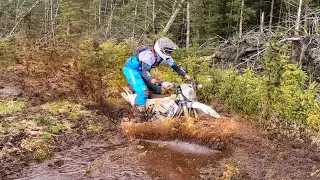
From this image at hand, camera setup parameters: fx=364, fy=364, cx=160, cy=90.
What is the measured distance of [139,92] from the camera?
777 cm

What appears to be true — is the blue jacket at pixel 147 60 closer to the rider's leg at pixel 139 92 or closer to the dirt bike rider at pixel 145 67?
the dirt bike rider at pixel 145 67

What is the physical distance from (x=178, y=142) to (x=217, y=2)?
17487mm

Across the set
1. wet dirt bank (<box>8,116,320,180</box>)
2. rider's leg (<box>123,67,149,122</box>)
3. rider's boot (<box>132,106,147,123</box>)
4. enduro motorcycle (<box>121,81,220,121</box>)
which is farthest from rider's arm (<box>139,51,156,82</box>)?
wet dirt bank (<box>8,116,320,180</box>)

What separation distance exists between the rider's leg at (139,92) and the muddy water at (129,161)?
0.81m

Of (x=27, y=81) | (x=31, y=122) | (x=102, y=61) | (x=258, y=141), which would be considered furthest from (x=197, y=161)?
(x=27, y=81)

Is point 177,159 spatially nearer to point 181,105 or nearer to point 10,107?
point 181,105

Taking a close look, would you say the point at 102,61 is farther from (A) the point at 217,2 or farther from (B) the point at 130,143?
(A) the point at 217,2

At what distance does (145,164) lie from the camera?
19.7 ft

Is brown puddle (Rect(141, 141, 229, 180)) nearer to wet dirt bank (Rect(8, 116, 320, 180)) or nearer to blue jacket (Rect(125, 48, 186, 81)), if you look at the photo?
wet dirt bank (Rect(8, 116, 320, 180))

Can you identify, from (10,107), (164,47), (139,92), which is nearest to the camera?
(164,47)

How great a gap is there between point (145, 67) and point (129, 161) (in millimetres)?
2120

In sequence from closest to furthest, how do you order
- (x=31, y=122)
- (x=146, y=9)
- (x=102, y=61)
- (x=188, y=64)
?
(x=31, y=122) → (x=188, y=64) → (x=102, y=61) → (x=146, y=9)

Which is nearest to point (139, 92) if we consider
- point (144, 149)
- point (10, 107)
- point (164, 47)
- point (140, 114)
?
point (140, 114)

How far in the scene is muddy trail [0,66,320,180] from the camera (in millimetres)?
5582
